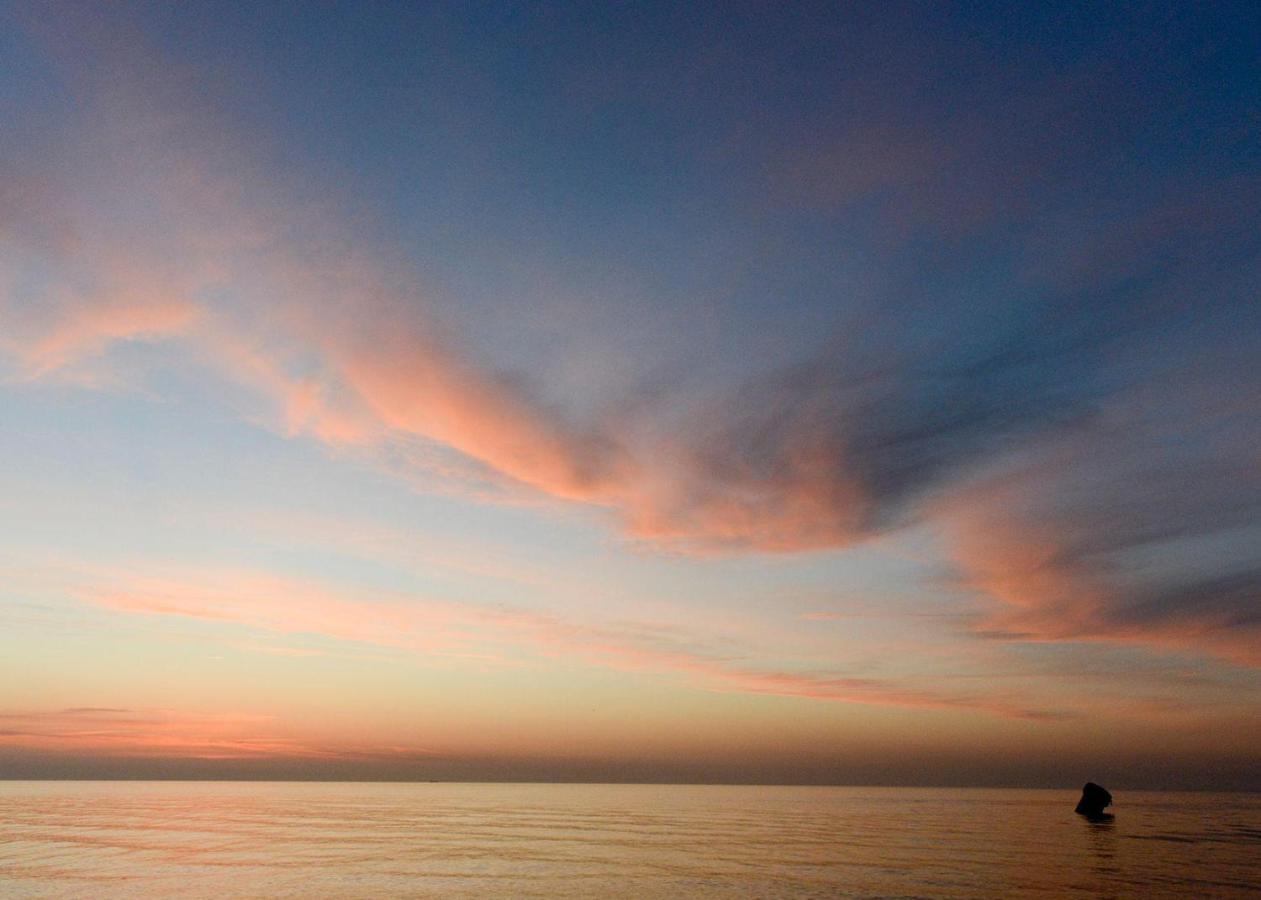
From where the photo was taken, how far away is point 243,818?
112562mm

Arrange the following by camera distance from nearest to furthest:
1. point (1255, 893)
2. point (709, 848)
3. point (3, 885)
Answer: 1. point (3, 885)
2. point (1255, 893)
3. point (709, 848)

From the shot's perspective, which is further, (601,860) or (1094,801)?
(1094,801)

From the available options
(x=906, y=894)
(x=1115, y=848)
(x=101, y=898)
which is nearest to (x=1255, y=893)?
(x=906, y=894)

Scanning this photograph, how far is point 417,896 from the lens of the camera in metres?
42.8

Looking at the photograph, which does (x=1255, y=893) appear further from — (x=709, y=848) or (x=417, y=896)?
(x=417, y=896)

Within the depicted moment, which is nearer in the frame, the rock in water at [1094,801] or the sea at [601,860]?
the sea at [601,860]

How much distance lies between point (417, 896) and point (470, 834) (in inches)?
1847

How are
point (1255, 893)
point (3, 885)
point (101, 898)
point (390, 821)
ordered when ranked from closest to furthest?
point (101, 898), point (3, 885), point (1255, 893), point (390, 821)

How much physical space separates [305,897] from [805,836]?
59.1 metres

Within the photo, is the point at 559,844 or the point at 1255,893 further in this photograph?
the point at 559,844

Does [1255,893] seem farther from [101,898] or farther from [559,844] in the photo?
[101,898]

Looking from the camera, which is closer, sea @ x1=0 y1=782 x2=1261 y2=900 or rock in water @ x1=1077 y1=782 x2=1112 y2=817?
sea @ x1=0 y1=782 x2=1261 y2=900

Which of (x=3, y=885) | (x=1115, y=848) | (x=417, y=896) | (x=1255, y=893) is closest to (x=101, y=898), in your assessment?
(x=3, y=885)

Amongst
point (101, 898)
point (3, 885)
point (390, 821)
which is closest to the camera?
point (101, 898)
